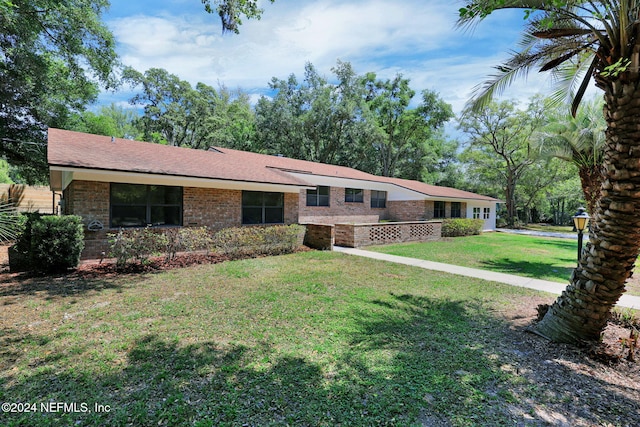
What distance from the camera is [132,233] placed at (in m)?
9.09

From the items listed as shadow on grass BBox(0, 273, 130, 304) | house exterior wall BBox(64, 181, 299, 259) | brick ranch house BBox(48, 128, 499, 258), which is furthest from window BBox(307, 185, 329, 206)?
shadow on grass BBox(0, 273, 130, 304)

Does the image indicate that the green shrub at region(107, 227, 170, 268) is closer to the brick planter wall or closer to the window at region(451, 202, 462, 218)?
the brick planter wall

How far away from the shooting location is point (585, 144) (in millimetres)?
11891

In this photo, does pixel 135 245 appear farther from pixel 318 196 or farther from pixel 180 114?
pixel 180 114

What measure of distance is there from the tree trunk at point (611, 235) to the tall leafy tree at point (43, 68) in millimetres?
15905

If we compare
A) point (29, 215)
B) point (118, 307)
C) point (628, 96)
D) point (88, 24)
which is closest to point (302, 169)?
point (88, 24)

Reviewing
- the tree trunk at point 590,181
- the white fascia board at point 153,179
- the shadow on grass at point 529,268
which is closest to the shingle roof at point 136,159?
the white fascia board at point 153,179

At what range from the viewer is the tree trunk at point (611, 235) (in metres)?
3.96

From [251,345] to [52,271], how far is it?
7152mm

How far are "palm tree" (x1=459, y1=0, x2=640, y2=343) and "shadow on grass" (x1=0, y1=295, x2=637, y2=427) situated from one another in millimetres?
1205

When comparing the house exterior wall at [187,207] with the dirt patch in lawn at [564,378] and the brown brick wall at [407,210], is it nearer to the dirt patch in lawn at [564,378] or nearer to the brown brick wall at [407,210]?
the dirt patch in lawn at [564,378]

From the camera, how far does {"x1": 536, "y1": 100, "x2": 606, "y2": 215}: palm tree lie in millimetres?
11477

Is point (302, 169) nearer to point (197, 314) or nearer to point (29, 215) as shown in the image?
point (29, 215)

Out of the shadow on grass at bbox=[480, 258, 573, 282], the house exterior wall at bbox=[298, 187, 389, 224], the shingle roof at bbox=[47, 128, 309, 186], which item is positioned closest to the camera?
the shingle roof at bbox=[47, 128, 309, 186]
